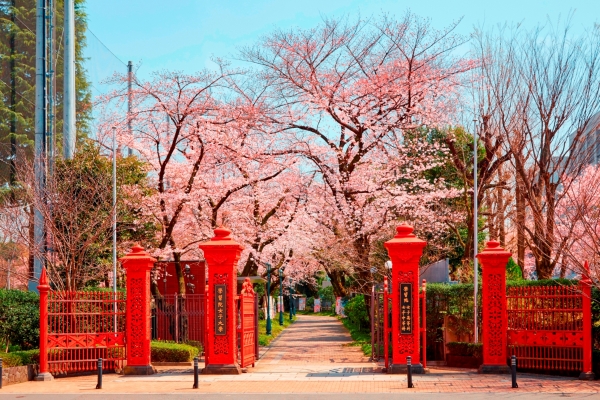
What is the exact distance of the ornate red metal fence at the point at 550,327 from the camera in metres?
17.2

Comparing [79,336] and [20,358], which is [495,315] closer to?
[79,336]

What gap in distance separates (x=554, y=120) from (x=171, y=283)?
53.9 ft

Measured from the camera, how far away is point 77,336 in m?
18.8

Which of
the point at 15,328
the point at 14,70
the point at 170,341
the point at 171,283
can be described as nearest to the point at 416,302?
the point at 170,341

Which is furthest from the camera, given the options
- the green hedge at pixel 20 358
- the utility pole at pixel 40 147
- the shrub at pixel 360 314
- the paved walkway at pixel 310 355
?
the shrub at pixel 360 314

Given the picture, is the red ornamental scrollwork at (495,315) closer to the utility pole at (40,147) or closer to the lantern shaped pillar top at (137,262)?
the lantern shaped pillar top at (137,262)

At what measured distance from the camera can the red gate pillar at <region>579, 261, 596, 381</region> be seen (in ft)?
55.4

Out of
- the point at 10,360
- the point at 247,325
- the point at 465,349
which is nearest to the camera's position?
the point at 10,360

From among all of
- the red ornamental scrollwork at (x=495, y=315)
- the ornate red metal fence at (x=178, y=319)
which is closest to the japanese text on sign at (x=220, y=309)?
the ornate red metal fence at (x=178, y=319)

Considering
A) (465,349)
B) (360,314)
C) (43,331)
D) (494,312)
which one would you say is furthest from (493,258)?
(360,314)

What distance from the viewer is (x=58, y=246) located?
74.9ft

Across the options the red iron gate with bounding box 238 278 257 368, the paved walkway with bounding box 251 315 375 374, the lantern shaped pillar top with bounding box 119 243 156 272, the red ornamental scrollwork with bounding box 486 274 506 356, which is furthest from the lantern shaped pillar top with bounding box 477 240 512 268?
the lantern shaped pillar top with bounding box 119 243 156 272

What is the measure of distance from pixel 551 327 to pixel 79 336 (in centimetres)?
1141

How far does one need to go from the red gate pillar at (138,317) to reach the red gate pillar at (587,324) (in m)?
10.3
